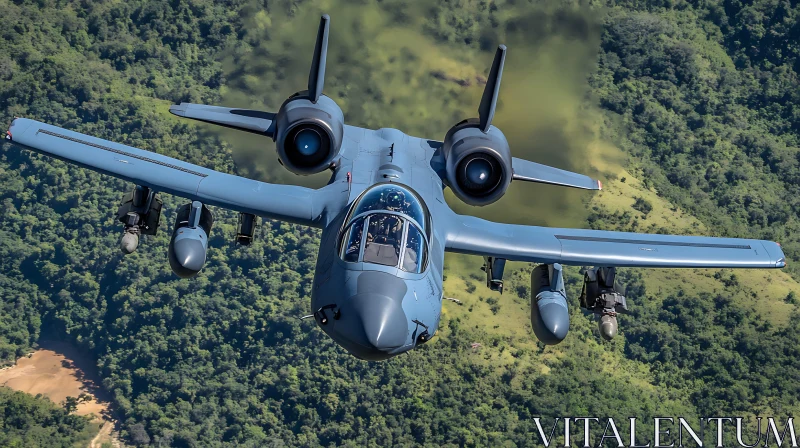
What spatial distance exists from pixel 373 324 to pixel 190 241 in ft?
23.8

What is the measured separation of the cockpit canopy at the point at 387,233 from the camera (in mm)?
24688

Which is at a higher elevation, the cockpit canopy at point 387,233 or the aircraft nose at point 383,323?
the cockpit canopy at point 387,233

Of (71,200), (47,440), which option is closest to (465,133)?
(47,440)

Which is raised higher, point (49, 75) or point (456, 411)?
point (49, 75)

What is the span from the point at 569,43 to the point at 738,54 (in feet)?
76.5

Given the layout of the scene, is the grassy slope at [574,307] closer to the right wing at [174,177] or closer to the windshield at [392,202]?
the right wing at [174,177]

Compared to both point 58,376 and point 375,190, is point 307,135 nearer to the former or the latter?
point 375,190

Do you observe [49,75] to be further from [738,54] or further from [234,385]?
[738,54]

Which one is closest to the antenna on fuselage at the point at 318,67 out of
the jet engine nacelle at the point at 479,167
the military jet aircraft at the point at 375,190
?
the military jet aircraft at the point at 375,190

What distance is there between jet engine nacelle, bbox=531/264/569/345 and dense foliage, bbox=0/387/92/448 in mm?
31946

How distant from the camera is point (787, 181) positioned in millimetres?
70062

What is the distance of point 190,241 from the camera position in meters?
28.0

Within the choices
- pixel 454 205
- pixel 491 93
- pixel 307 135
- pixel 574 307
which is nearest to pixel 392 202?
pixel 307 135

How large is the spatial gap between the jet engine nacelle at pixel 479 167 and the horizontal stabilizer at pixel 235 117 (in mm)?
5321
